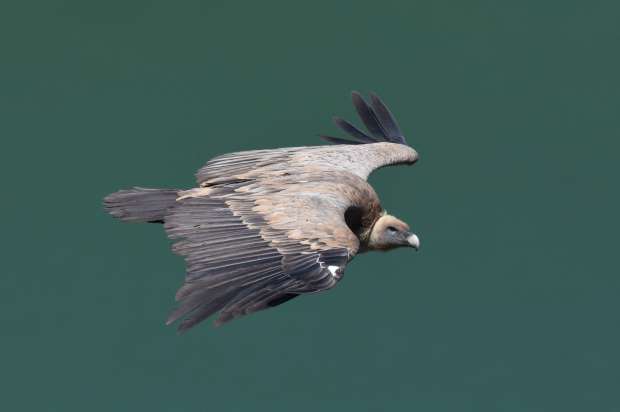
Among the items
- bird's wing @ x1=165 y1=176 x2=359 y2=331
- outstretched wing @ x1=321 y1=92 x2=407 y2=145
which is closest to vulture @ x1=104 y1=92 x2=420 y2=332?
bird's wing @ x1=165 y1=176 x2=359 y2=331

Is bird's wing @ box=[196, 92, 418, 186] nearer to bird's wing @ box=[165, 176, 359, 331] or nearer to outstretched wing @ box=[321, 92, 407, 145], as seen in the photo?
outstretched wing @ box=[321, 92, 407, 145]

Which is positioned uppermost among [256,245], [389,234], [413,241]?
[256,245]

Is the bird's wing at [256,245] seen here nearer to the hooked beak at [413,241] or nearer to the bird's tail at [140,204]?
the bird's tail at [140,204]

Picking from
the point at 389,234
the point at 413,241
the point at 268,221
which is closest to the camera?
the point at 268,221

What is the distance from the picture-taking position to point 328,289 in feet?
48.7

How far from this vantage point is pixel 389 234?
59.1ft

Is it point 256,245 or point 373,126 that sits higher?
point 256,245

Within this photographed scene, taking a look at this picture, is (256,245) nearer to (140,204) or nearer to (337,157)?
(140,204)

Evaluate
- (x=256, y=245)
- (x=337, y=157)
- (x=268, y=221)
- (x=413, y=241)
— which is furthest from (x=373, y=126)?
(x=256, y=245)

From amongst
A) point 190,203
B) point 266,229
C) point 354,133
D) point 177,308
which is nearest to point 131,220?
point 190,203

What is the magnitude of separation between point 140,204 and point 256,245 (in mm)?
2283

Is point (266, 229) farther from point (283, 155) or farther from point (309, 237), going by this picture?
point (283, 155)

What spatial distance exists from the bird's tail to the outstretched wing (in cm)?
369

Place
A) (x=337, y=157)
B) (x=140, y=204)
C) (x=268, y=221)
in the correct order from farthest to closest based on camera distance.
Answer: (x=337, y=157), (x=140, y=204), (x=268, y=221)
